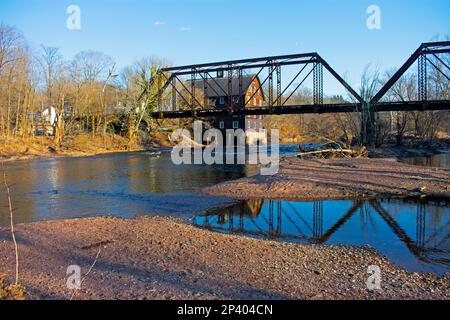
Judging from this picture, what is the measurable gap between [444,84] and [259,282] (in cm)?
6315

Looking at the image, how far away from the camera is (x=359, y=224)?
1294 centimetres

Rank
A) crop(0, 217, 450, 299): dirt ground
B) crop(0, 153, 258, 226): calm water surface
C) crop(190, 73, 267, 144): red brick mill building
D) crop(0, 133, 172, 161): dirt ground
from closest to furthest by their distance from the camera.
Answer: crop(0, 217, 450, 299): dirt ground → crop(0, 153, 258, 226): calm water surface → crop(0, 133, 172, 161): dirt ground → crop(190, 73, 267, 144): red brick mill building

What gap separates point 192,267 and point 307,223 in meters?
6.41

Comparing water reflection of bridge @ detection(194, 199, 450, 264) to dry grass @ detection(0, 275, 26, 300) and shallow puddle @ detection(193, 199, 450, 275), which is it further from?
dry grass @ detection(0, 275, 26, 300)

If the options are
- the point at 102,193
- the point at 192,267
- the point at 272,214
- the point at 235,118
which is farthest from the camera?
the point at 235,118

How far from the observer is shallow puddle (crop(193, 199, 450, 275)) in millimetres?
9938

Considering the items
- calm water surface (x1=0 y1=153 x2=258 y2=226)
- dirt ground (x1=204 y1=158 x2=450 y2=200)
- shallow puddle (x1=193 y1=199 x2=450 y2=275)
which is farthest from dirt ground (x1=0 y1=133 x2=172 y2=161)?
shallow puddle (x1=193 y1=199 x2=450 y2=275)

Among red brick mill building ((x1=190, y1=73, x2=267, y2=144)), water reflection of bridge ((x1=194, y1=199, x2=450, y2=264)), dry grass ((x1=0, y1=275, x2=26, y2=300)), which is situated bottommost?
water reflection of bridge ((x1=194, y1=199, x2=450, y2=264))

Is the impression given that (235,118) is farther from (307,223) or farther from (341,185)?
(307,223)

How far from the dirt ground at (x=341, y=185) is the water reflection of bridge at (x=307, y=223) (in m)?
1.46

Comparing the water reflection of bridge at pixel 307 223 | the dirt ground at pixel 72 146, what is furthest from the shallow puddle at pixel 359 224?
the dirt ground at pixel 72 146

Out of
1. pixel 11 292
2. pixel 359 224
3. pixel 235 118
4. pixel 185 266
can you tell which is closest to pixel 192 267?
pixel 185 266
